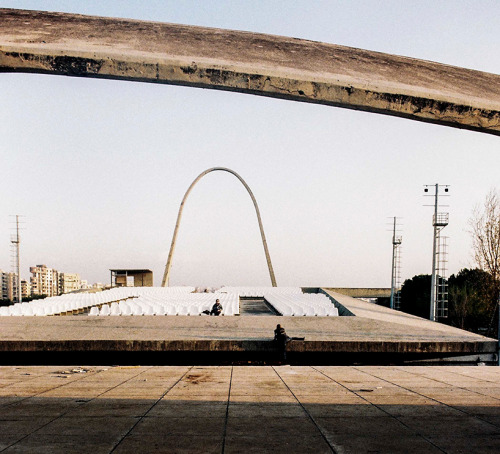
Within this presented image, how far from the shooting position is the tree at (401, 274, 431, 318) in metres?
48.3

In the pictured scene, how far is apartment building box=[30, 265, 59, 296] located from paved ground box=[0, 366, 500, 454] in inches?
6598

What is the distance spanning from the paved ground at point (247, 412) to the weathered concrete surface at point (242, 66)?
389 cm

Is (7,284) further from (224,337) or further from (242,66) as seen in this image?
(242,66)

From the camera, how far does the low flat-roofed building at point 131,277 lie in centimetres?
5509

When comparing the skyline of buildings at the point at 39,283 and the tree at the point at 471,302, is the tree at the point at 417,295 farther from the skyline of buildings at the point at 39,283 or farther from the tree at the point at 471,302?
the skyline of buildings at the point at 39,283

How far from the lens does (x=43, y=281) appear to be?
548 feet

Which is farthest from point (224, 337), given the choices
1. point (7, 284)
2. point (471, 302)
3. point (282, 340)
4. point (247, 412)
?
point (7, 284)

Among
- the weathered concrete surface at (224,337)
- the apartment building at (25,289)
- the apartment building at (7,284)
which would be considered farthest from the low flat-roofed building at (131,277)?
the apartment building at (25,289)

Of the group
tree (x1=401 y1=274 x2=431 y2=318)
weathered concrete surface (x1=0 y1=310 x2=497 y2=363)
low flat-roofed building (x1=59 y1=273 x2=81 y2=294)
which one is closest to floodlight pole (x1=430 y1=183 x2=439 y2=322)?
weathered concrete surface (x1=0 y1=310 x2=497 y2=363)

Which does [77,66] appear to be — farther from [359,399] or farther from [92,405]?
[359,399]

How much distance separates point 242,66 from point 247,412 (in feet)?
18.2

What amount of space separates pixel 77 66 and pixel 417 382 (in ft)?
32.1

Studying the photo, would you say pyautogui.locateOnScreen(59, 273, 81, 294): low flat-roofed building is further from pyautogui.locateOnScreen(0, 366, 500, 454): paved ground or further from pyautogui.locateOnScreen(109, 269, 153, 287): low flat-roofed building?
Result: pyautogui.locateOnScreen(0, 366, 500, 454): paved ground

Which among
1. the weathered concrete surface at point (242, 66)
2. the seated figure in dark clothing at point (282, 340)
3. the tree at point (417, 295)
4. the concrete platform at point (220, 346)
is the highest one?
the weathered concrete surface at point (242, 66)
